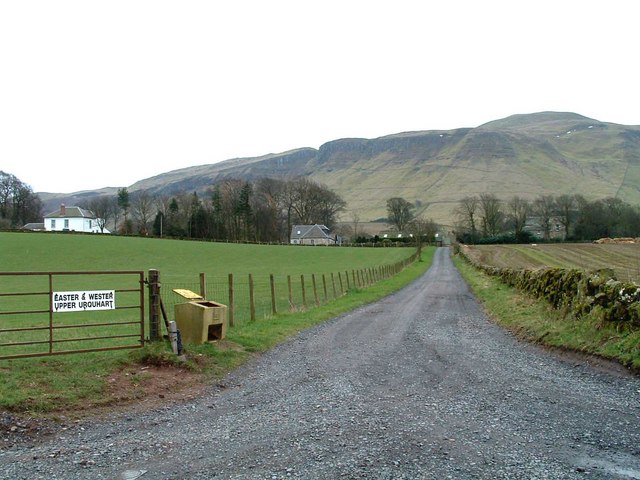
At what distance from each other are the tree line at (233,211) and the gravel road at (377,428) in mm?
105217

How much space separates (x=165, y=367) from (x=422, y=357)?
5.33 meters

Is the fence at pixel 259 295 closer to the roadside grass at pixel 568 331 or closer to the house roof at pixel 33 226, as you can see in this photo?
the roadside grass at pixel 568 331

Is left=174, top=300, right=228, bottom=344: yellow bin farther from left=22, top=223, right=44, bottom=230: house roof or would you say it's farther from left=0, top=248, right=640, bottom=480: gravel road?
left=22, top=223, right=44, bottom=230: house roof

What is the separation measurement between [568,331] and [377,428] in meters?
7.68

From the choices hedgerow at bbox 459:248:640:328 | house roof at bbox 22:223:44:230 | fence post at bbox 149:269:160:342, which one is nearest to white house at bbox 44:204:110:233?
house roof at bbox 22:223:44:230

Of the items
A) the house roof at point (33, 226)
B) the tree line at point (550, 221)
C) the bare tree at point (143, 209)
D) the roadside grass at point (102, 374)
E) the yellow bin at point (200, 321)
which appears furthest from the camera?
the bare tree at point (143, 209)

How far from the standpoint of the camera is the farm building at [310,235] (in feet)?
423

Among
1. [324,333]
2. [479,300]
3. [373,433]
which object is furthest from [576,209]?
[373,433]

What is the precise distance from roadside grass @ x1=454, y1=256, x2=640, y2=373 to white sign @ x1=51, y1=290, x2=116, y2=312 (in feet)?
30.6

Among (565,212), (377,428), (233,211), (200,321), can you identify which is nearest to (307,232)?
(233,211)

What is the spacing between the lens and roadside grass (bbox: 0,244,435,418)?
7.57 m

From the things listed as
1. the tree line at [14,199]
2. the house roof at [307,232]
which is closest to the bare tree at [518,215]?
the house roof at [307,232]

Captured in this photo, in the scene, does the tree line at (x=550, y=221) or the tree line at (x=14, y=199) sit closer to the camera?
the tree line at (x=14, y=199)

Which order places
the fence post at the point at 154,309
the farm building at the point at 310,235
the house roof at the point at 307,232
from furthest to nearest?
the house roof at the point at 307,232 < the farm building at the point at 310,235 < the fence post at the point at 154,309
